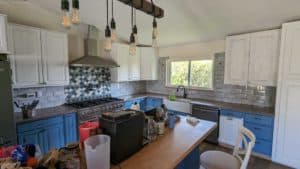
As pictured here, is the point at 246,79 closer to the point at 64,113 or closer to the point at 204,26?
the point at 204,26

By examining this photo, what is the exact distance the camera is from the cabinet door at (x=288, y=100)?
7.84 feet

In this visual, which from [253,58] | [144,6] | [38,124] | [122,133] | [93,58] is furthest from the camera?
[93,58]

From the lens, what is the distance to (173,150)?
1360 millimetres

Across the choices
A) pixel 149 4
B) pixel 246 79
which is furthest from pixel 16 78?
pixel 246 79

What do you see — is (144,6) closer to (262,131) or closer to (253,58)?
(253,58)

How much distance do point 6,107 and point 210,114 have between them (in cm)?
323

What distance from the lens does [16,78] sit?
2.41 metres

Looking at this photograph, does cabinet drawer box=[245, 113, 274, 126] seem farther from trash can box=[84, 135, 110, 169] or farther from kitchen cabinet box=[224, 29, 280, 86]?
trash can box=[84, 135, 110, 169]

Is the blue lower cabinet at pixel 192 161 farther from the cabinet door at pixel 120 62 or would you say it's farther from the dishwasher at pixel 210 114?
the cabinet door at pixel 120 62

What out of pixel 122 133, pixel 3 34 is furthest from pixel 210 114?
pixel 3 34

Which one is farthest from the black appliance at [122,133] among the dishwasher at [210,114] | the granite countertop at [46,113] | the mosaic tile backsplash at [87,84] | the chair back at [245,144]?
the mosaic tile backsplash at [87,84]

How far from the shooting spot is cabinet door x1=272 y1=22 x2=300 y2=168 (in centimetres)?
239

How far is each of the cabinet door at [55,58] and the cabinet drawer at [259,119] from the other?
11.0ft

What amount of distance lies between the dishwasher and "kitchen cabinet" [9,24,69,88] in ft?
8.69
